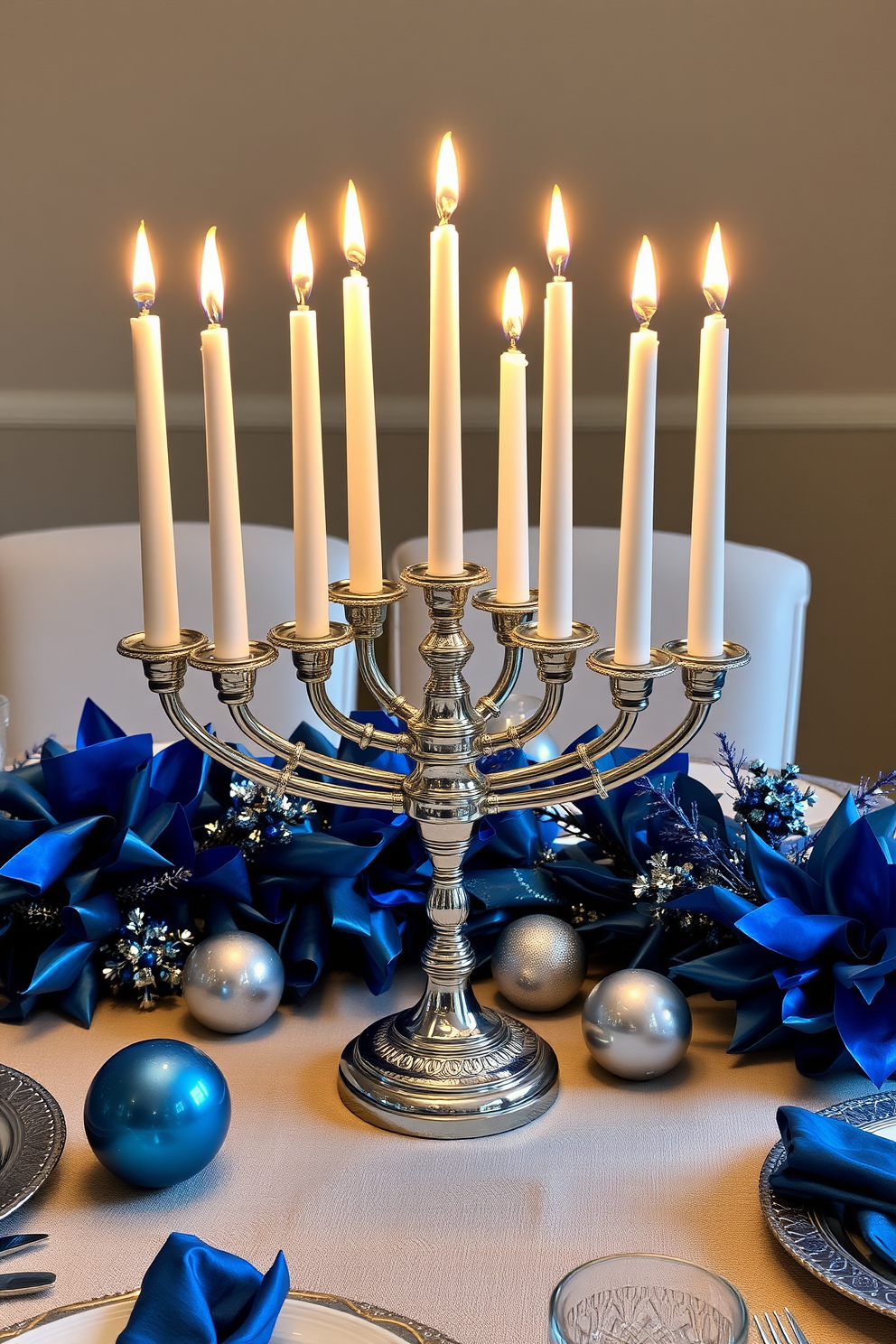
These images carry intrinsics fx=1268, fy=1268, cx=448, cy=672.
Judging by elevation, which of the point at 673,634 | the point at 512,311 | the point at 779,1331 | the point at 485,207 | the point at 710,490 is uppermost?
the point at 485,207

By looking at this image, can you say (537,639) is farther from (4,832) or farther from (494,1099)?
(4,832)

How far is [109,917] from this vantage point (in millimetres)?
816

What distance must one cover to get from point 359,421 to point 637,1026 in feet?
1.24

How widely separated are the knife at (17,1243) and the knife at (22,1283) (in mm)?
27

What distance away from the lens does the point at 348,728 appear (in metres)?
0.75

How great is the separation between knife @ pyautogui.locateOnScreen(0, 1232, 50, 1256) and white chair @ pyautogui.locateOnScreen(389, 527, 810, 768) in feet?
3.44

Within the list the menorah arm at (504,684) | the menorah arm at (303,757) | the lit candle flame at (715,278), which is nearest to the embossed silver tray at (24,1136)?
the menorah arm at (303,757)

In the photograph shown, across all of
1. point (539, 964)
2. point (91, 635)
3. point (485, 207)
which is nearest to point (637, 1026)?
point (539, 964)

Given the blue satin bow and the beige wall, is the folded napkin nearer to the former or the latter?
the blue satin bow

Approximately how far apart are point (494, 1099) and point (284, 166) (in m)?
2.17

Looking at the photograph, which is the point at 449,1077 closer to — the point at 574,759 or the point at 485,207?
the point at 574,759

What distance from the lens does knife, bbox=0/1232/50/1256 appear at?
585 mm

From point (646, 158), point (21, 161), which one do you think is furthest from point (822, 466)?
point (21, 161)

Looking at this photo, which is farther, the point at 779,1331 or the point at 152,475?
the point at 152,475
